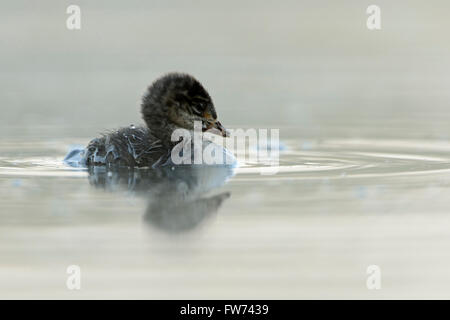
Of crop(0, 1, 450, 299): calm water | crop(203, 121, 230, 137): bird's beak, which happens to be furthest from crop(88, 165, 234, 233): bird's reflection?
crop(203, 121, 230, 137): bird's beak

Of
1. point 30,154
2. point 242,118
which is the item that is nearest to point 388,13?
point 242,118

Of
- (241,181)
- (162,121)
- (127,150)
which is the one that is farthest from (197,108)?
(241,181)

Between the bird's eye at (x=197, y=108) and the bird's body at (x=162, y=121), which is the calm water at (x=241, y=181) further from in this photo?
the bird's eye at (x=197, y=108)

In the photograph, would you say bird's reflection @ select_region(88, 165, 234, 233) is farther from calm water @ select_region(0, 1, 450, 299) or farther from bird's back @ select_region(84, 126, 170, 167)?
bird's back @ select_region(84, 126, 170, 167)

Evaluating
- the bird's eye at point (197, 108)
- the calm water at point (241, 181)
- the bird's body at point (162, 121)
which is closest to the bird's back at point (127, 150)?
the bird's body at point (162, 121)

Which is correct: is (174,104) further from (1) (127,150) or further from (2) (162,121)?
(1) (127,150)

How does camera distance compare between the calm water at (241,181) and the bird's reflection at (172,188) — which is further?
the bird's reflection at (172,188)
